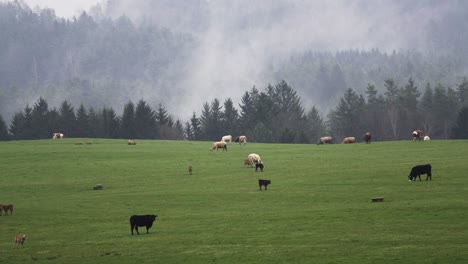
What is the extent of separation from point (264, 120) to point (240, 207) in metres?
112

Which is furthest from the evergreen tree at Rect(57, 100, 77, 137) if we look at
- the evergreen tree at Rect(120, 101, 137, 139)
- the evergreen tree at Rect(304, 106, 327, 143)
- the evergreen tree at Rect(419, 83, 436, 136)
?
the evergreen tree at Rect(419, 83, 436, 136)

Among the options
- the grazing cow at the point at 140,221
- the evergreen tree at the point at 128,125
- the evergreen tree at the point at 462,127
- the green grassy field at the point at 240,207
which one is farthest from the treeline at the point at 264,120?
the grazing cow at the point at 140,221

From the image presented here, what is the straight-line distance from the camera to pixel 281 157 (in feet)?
226

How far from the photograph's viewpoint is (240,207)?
39.2m

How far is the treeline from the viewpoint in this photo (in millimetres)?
134375

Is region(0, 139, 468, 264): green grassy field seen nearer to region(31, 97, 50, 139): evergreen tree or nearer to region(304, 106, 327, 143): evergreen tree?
region(31, 97, 50, 139): evergreen tree

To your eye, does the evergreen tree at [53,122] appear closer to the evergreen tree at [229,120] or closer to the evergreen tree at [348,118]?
the evergreen tree at [229,120]

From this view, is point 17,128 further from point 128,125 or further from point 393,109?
point 393,109

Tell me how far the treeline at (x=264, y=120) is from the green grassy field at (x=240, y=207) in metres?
61.2

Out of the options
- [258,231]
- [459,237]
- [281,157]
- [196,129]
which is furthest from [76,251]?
[196,129]

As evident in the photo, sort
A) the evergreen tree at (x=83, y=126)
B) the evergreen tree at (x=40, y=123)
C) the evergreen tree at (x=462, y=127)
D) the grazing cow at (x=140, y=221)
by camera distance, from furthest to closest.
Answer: the evergreen tree at (x=83, y=126)
the evergreen tree at (x=40, y=123)
the evergreen tree at (x=462, y=127)
the grazing cow at (x=140, y=221)

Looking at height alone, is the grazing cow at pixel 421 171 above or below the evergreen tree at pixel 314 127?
below

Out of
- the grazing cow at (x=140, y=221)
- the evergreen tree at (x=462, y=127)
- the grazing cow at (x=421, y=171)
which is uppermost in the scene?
the evergreen tree at (x=462, y=127)

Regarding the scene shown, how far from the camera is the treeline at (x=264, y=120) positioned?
134375mm
